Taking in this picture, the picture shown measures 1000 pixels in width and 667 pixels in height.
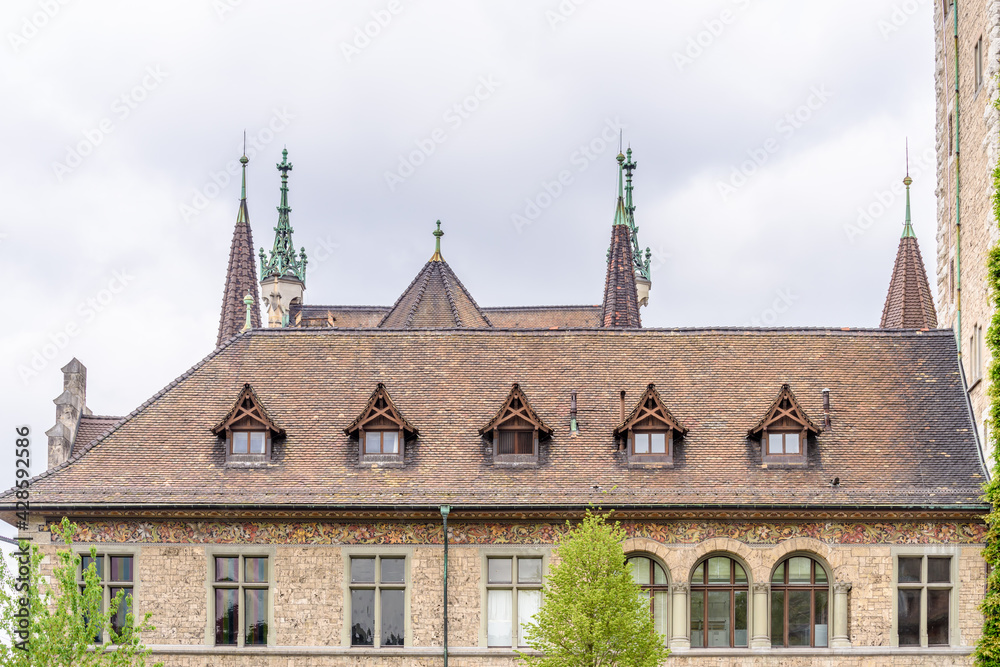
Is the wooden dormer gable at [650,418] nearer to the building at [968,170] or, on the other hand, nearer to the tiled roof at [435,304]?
the building at [968,170]

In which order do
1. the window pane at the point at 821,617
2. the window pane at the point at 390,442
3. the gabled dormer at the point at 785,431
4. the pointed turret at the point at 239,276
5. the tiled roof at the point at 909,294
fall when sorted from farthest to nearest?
the pointed turret at the point at 239,276 → the tiled roof at the point at 909,294 → the window pane at the point at 390,442 → the gabled dormer at the point at 785,431 → the window pane at the point at 821,617

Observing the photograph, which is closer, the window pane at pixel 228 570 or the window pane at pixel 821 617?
the window pane at pixel 821 617

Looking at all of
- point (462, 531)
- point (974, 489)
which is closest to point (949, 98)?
point (974, 489)

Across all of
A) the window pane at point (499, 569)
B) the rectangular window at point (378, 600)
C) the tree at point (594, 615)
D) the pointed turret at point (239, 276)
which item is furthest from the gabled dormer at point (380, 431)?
the pointed turret at point (239, 276)

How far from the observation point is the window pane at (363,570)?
103 feet

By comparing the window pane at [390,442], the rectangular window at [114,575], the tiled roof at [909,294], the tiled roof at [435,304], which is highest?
the tiled roof at [909,294]

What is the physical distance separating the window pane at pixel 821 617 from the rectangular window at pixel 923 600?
1.42 meters

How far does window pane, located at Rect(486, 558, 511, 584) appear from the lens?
3131 cm

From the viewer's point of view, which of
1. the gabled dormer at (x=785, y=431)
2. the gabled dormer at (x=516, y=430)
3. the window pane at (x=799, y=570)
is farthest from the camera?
the gabled dormer at (x=516, y=430)

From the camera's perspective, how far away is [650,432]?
32.1 meters

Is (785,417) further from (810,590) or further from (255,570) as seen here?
(255,570)

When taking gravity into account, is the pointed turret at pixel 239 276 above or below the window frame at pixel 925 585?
above

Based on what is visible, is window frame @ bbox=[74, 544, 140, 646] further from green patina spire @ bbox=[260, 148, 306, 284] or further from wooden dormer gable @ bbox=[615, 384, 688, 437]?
green patina spire @ bbox=[260, 148, 306, 284]

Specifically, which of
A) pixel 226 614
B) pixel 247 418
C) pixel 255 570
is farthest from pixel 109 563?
pixel 247 418
